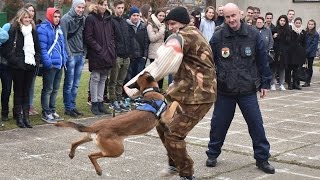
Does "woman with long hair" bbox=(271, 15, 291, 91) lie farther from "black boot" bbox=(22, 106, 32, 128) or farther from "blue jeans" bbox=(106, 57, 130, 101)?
"black boot" bbox=(22, 106, 32, 128)

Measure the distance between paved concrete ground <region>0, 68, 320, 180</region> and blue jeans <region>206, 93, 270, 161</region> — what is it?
243mm

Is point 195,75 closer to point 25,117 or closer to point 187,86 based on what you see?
point 187,86

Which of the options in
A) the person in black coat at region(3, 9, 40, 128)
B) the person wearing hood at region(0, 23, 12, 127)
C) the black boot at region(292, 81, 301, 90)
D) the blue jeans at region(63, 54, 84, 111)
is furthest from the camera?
the black boot at region(292, 81, 301, 90)

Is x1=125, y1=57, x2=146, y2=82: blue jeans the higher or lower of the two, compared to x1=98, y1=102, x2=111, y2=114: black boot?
higher

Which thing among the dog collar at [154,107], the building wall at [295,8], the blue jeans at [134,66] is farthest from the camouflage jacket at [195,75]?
the building wall at [295,8]

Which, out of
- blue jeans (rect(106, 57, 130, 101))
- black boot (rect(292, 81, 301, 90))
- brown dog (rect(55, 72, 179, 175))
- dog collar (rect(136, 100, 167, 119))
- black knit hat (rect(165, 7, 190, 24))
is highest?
black knit hat (rect(165, 7, 190, 24))

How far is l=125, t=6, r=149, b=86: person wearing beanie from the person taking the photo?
10.9 metres

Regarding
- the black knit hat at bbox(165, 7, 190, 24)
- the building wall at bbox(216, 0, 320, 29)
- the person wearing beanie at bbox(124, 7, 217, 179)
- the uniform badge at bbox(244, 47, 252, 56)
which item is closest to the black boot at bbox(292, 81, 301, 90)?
the uniform badge at bbox(244, 47, 252, 56)

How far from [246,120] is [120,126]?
2.20 m

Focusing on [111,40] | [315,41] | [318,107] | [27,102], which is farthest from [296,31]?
[27,102]

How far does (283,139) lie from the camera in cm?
852

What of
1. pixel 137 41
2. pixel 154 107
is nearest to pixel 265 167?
pixel 154 107

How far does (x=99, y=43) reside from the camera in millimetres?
9828

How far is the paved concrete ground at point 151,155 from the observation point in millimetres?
6480
